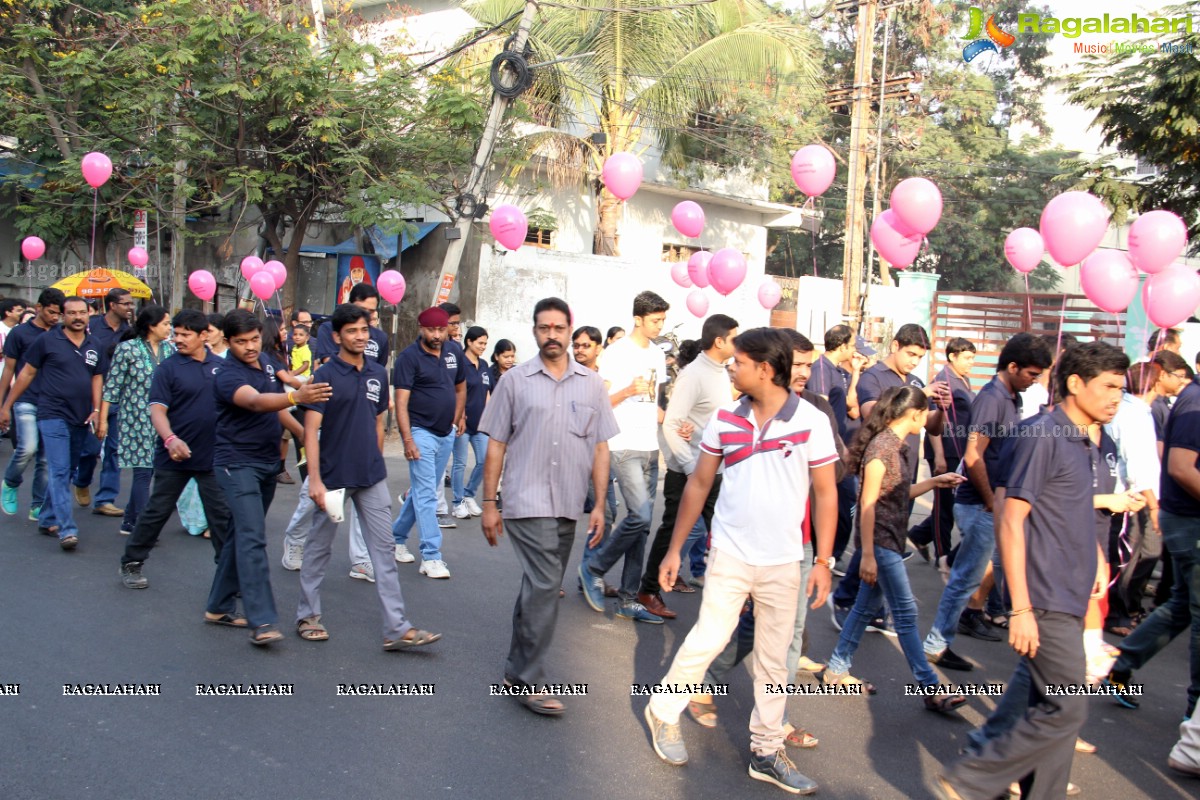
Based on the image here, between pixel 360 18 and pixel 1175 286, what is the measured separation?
748 inches

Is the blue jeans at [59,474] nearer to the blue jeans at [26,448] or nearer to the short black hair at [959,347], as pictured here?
the blue jeans at [26,448]

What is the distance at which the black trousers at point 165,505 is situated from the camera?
5.85 m

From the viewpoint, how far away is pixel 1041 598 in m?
3.55

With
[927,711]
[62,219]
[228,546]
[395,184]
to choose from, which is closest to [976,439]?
[927,711]

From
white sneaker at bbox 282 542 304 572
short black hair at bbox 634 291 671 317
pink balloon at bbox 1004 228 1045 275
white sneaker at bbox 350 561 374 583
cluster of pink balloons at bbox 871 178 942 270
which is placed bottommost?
white sneaker at bbox 350 561 374 583

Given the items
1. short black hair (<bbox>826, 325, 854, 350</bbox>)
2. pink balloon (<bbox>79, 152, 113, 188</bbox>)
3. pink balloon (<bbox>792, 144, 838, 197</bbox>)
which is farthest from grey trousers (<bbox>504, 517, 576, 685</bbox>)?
pink balloon (<bbox>79, 152, 113, 188</bbox>)

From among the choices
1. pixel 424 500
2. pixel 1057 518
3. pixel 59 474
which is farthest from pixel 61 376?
pixel 1057 518

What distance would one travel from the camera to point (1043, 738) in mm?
3424

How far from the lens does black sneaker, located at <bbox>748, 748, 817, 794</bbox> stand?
3968mm

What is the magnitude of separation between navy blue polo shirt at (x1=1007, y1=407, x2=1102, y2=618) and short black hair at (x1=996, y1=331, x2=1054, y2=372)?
Result: 7.76 ft

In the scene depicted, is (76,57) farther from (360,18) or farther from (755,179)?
(755,179)

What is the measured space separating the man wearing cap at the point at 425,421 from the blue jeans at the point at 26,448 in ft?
10.1

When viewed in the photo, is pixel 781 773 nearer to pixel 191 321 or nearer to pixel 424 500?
pixel 424 500

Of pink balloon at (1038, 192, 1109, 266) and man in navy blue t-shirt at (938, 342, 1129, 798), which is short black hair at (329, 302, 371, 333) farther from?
pink balloon at (1038, 192, 1109, 266)
